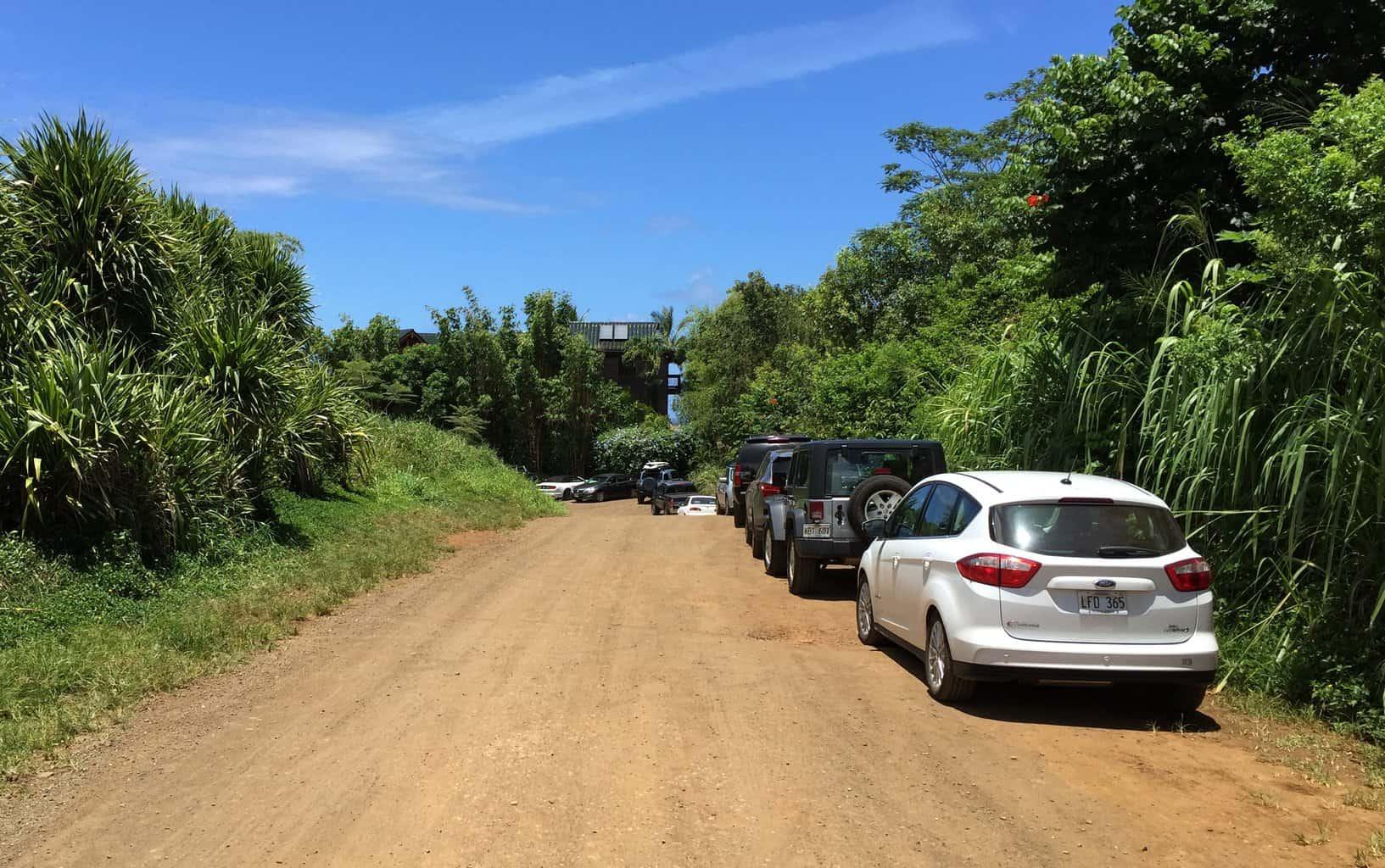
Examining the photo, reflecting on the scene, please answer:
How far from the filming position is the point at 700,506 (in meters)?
36.7

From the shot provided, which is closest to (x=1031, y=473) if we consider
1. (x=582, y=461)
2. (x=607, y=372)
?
(x=582, y=461)

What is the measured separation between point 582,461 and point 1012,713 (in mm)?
51370

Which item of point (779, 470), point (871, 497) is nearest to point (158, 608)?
point (871, 497)

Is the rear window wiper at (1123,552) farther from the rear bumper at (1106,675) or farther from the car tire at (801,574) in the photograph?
the car tire at (801,574)

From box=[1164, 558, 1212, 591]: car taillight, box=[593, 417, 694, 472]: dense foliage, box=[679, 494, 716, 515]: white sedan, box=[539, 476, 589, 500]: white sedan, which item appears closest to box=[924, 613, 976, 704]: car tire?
box=[1164, 558, 1212, 591]: car taillight

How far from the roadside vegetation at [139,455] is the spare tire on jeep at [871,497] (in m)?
6.05

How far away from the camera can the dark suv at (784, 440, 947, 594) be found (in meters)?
11.6

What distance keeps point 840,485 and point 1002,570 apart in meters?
5.23

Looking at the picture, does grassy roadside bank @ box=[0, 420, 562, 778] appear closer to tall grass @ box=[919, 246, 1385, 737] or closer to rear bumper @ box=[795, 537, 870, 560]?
rear bumper @ box=[795, 537, 870, 560]

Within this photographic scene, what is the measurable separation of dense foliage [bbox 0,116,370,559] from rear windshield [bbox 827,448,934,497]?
7.60 m

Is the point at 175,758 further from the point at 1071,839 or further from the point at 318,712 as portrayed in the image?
the point at 1071,839

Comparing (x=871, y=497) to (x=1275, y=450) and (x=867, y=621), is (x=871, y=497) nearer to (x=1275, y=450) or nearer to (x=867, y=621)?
(x=867, y=621)

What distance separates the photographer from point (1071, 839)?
15.3 feet

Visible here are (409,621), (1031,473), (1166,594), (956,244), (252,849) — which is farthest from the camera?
(956,244)
